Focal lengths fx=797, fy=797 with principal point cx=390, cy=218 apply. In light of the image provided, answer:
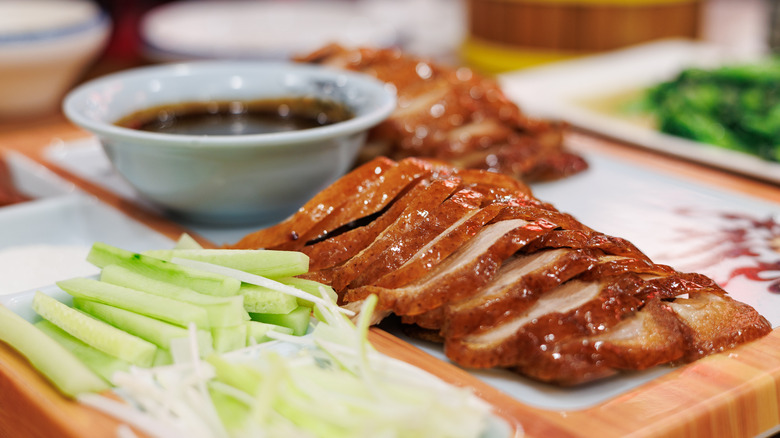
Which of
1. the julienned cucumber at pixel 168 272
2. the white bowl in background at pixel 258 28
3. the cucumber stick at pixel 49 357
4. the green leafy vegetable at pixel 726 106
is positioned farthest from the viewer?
the white bowl in background at pixel 258 28

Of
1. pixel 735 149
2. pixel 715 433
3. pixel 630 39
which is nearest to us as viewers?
pixel 715 433

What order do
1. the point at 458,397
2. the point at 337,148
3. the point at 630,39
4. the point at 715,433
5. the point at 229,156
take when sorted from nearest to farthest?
the point at 458,397
the point at 715,433
the point at 229,156
the point at 337,148
the point at 630,39

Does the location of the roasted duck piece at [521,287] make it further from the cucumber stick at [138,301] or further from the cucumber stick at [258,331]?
the cucumber stick at [138,301]

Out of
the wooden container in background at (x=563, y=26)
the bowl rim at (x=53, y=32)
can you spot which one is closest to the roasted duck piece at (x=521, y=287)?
the bowl rim at (x=53, y=32)

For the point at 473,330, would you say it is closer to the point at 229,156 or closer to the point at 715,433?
the point at 715,433

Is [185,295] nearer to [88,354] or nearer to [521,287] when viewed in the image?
[88,354]

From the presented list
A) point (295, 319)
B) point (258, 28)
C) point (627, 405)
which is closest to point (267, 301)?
point (295, 319)

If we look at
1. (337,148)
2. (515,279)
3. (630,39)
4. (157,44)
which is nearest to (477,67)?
(630,39)

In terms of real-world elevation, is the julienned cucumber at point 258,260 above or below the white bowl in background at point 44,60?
below
